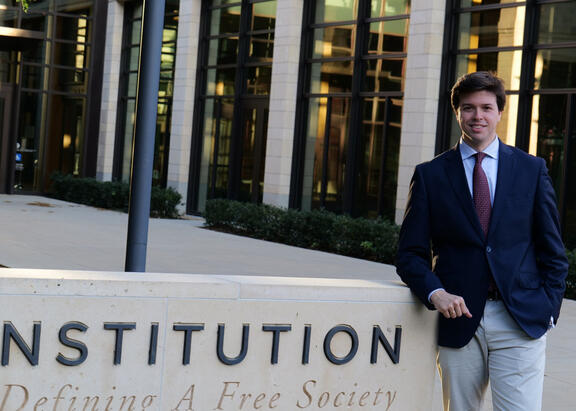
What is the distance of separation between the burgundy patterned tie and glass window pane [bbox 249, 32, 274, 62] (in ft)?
61.3

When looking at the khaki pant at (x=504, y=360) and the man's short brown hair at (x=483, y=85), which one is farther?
the man's short brown hair at (x=483, y=85)

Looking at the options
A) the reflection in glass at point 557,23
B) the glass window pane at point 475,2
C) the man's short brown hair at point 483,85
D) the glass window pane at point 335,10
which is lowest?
the man's short brown hair at point 483,85

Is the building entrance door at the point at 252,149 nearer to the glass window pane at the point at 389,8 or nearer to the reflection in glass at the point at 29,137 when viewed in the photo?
the glass window pane at the point at 389,8

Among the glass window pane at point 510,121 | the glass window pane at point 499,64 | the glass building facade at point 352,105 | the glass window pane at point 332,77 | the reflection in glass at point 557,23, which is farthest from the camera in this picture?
the glass window pane at point 332,77

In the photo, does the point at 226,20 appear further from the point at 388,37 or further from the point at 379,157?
the point at 379,157

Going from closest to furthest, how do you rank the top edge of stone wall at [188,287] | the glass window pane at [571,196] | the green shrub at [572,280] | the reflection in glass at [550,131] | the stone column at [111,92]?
1. the top edge of stone wall at [188,287]
2. the green shrub at [572,280]
3. the glass window pane at [571,196]
4. the reflection in glass at [550,131]
5. the stone column at [111,92]

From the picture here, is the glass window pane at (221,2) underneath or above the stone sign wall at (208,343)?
above

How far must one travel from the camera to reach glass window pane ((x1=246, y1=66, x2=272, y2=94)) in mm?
22828

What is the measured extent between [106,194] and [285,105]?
6.60 m

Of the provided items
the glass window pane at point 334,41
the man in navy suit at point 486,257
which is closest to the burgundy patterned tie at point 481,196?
the man in navy suit at point 486,257

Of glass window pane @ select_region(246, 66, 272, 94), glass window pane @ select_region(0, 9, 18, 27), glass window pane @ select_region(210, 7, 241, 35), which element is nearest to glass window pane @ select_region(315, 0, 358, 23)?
glass window pane @ select_region(246, 66, 272, 94)

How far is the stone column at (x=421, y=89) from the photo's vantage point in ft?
58.3

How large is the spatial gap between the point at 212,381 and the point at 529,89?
13.2m

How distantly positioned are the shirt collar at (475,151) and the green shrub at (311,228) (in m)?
11.4
